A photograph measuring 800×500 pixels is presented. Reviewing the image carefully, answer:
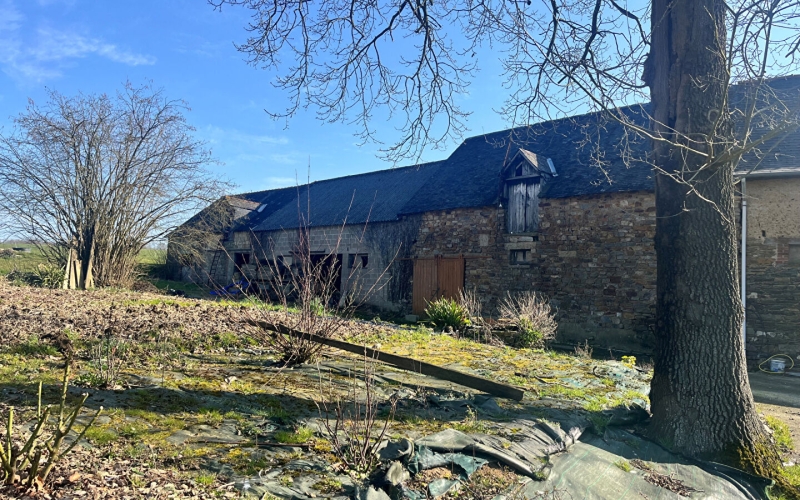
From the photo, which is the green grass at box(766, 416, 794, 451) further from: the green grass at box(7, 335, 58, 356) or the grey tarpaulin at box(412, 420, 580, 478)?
the green grass at box(7, 335, 58, 356)

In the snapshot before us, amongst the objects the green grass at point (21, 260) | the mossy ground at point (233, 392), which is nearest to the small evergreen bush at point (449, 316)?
the mossy ground at point (233, 392)

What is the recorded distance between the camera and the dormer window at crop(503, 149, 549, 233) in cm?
1461

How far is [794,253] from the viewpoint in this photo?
10836 millimetres

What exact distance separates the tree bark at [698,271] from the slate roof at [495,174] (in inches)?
131

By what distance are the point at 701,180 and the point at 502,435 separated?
3112 mm

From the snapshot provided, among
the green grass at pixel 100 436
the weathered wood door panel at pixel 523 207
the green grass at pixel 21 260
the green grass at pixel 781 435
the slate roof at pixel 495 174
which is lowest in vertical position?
the green grass at pixel 781 435

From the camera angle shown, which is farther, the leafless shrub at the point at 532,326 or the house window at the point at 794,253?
the house window at the point at 794,253

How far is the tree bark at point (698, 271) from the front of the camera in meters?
4.56

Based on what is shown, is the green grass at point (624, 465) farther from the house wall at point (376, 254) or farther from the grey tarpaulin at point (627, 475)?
the house wall at point (376, 254)

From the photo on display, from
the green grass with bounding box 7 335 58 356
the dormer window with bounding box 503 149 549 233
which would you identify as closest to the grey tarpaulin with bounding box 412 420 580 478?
the green grass with bounding box 7 335 58 356

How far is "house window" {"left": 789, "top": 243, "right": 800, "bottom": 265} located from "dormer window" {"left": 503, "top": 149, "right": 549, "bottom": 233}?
19.6ft

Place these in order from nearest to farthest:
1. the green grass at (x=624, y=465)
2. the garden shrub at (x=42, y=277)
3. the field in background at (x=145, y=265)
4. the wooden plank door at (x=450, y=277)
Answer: the green grass at (x=624, y=465) < the garden shrub at (x=42, y=277) < the wooden plank door at (x=450, y=277) < the field in background at (x=145, y=265)

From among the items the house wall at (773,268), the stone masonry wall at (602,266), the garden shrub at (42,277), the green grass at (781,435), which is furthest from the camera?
the garden shrub at (42,277)

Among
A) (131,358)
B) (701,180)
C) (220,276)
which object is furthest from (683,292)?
(220,276)
